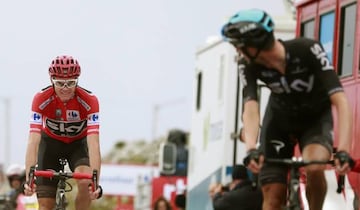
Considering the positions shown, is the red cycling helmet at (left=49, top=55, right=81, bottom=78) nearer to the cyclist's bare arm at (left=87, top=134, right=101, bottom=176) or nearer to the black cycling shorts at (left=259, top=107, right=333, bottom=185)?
the cyclist's bare arm at (left=87, top=134, right=101, bottom=176)

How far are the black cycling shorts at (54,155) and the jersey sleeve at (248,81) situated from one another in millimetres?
4075

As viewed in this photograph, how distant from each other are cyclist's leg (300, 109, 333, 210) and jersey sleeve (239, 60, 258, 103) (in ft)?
1.84

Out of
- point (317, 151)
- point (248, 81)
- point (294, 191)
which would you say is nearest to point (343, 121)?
point (317, 151)

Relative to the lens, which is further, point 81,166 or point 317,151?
point 81,166

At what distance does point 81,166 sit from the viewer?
17.0m

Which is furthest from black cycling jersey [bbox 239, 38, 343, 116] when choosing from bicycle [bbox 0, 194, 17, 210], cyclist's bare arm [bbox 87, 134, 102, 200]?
bicycle [bbox 0, 194, 17, 210]

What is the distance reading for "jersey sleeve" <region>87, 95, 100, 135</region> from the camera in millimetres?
16438

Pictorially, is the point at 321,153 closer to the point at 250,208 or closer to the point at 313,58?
the point at 313,58

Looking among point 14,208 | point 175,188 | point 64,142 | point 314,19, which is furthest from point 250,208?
point 175,188

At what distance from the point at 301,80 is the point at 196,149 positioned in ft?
43.8

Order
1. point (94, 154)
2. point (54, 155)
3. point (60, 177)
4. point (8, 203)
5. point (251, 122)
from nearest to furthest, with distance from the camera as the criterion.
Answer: point (251, 122), point (60, 177), point (94, 154), point (54, 155), point (8, 203)

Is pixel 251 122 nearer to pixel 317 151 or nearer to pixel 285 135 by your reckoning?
pixel 285 135

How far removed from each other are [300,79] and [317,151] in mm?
653

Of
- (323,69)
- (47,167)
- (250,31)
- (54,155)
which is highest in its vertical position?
(250,31)
